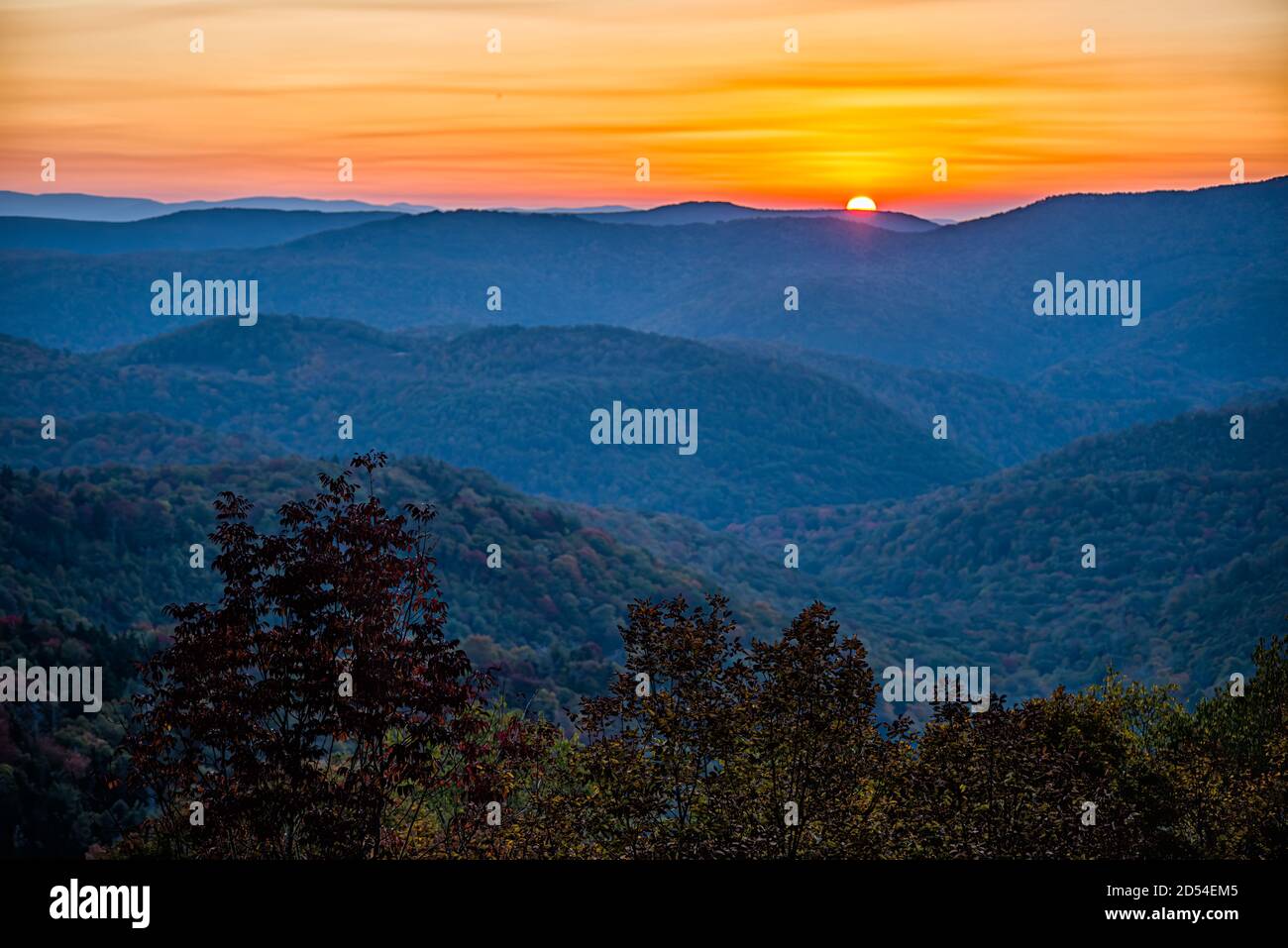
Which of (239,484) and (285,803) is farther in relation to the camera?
(239,484)

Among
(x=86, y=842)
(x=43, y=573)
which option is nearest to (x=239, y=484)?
(x=43, y=573)

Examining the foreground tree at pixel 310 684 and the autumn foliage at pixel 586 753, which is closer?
the foreground tree at pixel 310 684

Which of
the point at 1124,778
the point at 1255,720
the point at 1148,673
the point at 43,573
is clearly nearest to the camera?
the point at 1124,778

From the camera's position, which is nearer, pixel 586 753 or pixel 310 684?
pixel 310 684

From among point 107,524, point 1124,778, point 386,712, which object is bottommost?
point 1124,778

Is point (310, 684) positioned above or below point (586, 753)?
above

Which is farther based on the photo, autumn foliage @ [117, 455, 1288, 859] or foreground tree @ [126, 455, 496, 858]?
autumn foliage @ [117, 455, 1288, 859]
